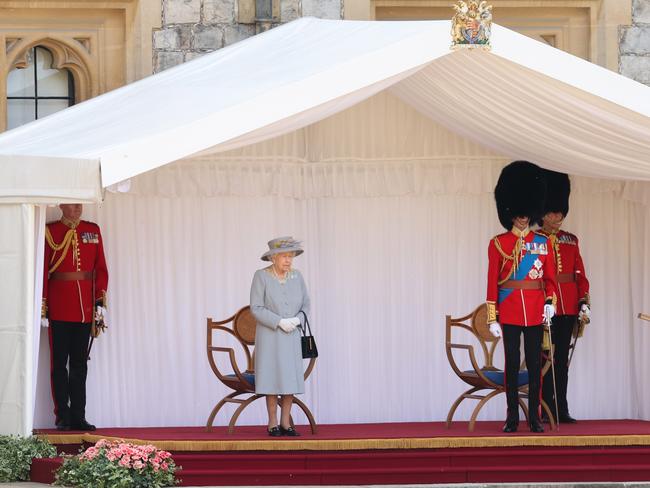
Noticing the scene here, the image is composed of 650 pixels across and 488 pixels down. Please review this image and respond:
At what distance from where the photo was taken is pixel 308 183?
34.2 ft

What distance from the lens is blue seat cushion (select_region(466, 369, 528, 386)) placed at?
9.41 m

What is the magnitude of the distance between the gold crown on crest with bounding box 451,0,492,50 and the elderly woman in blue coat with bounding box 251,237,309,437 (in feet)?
5.22

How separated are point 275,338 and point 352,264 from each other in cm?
149

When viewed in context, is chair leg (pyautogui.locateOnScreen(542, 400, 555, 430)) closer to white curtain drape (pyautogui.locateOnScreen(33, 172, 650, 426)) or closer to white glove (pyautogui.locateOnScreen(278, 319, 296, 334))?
white curtain drape (pyautogui.locateOnScreen(33, 172, 650, 426))

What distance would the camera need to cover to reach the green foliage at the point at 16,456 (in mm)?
8266

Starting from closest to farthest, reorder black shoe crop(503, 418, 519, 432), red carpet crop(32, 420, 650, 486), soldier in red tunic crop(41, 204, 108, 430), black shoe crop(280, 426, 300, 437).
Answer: red carpet crop(32, 420, 650, 486) → black shoe crop(280, 426, 300, 437) → black shoe crop(503, 418, 519, 432) → soldier in red tunic crop(41, 204, 108, 430)

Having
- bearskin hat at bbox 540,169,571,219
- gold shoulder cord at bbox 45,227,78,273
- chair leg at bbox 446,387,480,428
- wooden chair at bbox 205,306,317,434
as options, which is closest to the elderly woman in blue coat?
wooden chair at bbox 205,306,317,434

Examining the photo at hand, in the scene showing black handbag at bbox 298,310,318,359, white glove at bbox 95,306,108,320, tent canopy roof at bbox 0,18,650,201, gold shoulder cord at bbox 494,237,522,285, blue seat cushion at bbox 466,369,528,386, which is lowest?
blue seat cushion at bbox 466,369,528,386

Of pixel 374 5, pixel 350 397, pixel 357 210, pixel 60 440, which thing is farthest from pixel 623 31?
pixel 60 440

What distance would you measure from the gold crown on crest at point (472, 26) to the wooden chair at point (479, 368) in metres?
1.93

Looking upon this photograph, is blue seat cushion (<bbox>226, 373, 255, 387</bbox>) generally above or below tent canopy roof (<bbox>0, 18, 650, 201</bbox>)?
below

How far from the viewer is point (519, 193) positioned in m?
9.45

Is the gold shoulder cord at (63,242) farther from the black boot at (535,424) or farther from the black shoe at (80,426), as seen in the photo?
the black boot at (535,424)

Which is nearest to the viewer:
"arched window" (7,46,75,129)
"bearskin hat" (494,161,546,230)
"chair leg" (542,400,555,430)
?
"chair leg" (542,400,555,430)
